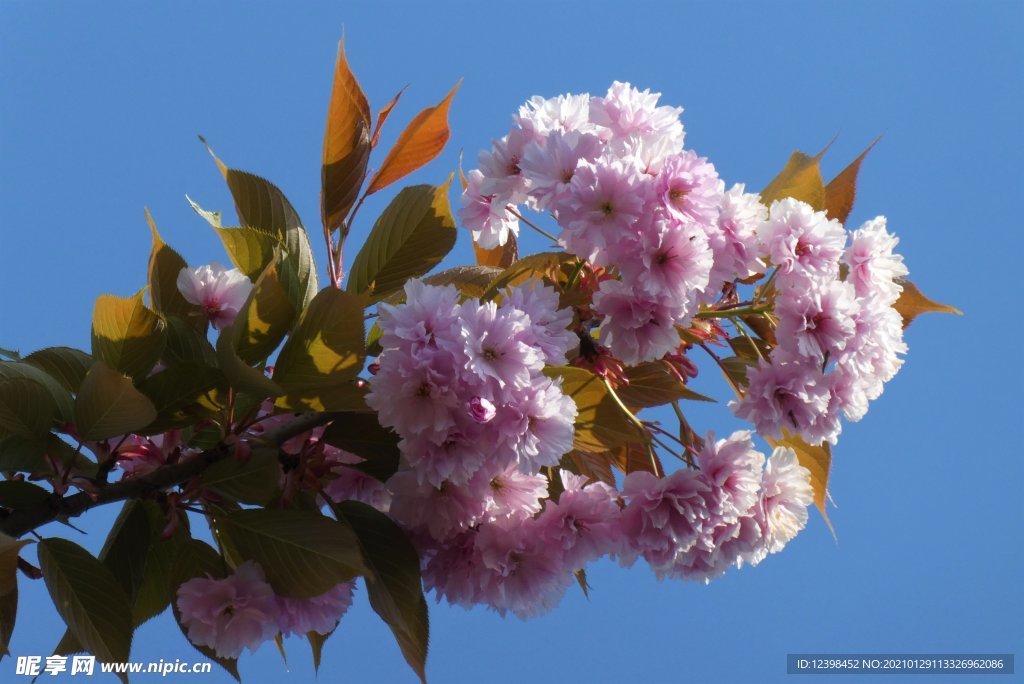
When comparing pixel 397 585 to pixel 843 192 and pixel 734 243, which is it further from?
pixel 843 192

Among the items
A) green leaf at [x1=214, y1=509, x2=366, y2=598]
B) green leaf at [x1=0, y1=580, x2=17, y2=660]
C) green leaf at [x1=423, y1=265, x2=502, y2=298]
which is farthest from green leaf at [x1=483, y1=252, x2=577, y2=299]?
green leaf at [x1=0, y1=580, x2=17, y2=660]

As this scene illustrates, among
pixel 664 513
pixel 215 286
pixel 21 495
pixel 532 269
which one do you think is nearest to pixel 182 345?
pixel 215 286

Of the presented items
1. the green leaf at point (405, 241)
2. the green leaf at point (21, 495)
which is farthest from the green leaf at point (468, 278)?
the green leaf at point (21, 495)

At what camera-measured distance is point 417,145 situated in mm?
896

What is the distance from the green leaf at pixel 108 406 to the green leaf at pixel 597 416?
300 mm

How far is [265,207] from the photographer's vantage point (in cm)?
81

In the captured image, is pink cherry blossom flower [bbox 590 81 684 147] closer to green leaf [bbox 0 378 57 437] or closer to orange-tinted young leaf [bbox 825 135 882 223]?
orange-tinted young leaf [bbox 825 135 882 223]

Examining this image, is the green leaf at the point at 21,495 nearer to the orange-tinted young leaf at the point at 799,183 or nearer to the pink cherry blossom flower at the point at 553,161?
the pink cherry blossom flower at the point at 553,161

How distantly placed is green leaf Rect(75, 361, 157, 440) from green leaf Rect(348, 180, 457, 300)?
0.71ft

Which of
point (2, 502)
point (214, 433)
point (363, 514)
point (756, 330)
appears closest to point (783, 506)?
point (756, 330)

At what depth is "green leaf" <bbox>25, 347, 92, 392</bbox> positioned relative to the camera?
2.57 ft

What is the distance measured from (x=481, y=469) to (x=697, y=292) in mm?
205

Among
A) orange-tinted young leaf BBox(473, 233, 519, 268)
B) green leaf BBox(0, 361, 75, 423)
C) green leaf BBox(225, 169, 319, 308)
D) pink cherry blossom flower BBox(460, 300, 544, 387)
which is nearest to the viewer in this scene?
pink cherry blossom flower BBox(460, 300, 544, 387)

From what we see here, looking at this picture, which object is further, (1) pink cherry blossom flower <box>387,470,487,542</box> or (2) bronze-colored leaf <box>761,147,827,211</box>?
(2) bronze-colored leaf <box>761,147,827,211</box>
